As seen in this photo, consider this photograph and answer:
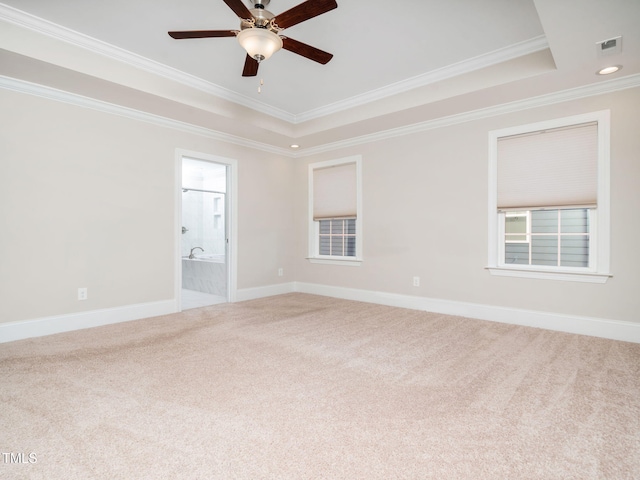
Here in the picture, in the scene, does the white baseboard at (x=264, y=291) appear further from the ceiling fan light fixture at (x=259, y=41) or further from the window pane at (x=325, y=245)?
the ceiling fan light fixture at (x=259, y=41)

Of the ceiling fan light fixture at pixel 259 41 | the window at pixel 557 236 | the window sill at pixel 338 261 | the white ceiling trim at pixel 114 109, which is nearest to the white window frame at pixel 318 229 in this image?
the window sill at pixel 338 261

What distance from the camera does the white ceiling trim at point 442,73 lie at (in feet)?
9.98

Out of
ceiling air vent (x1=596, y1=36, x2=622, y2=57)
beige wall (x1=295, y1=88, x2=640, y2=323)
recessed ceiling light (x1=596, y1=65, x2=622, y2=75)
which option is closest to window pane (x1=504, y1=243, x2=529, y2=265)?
beige wall (x1=295, y1=88, x2=640, y2=323)

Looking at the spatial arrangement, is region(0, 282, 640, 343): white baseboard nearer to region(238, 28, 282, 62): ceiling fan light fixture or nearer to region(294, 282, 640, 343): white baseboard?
region(294, 282, 640, 343): white baseboard

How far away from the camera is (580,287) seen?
334cm

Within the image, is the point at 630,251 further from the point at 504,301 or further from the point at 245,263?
the point at 245,263

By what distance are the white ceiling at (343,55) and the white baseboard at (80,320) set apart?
2.36m

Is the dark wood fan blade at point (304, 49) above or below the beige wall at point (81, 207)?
above

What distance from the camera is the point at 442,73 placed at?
3568mm

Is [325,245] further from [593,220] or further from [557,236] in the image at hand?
[593,220]

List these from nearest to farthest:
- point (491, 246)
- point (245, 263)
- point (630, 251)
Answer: point (630, 251)
point (491, 246)
point (245, 263)

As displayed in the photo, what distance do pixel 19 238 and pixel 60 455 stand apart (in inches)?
102

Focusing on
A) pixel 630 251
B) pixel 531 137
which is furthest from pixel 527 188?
pixel 630 251

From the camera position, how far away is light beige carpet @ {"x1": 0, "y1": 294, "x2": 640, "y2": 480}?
146 centimetres
